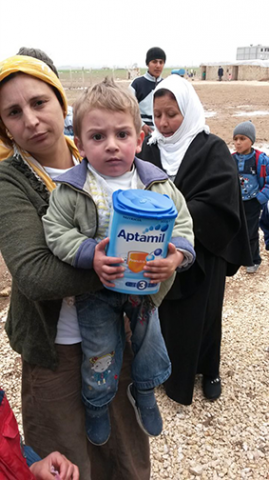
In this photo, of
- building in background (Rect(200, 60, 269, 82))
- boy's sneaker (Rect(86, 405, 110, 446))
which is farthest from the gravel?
building in background (Rect(200, 60, 269, 82))

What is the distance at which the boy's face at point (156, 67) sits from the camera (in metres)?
6.58

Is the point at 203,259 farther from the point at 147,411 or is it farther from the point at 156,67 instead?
the point at 156,67

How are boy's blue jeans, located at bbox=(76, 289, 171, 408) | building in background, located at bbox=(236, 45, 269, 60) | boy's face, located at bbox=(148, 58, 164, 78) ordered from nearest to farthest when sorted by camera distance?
boy's blue jeans, located at bbox=(76, 289, 171, 408) → boy's face, located at bbox=(148, 58, 164, 78) → building in background, located at bbox=(236, 45, 269, 60)

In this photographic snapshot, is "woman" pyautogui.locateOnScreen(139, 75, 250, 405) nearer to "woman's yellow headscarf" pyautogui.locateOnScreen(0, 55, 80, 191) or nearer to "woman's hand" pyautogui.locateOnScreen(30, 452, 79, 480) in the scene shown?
"woman's yellow headscarf" pyautogui.locateOnScreen(0, 55, 80, 191)

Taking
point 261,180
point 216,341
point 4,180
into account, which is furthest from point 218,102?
point 4,180

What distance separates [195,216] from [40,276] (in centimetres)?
127

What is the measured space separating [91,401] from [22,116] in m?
1.16

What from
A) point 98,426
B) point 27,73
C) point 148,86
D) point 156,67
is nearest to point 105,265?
point 27,73

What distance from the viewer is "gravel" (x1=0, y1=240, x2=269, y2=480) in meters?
2.73

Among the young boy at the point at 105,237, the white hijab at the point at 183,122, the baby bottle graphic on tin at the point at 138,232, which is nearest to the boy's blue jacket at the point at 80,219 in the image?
the young boy at the point at 105,237

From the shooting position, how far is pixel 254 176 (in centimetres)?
466

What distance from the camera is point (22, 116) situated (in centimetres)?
141

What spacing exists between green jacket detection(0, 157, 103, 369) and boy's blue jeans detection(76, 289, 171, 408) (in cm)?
12

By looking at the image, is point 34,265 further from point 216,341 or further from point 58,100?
point 216,341
